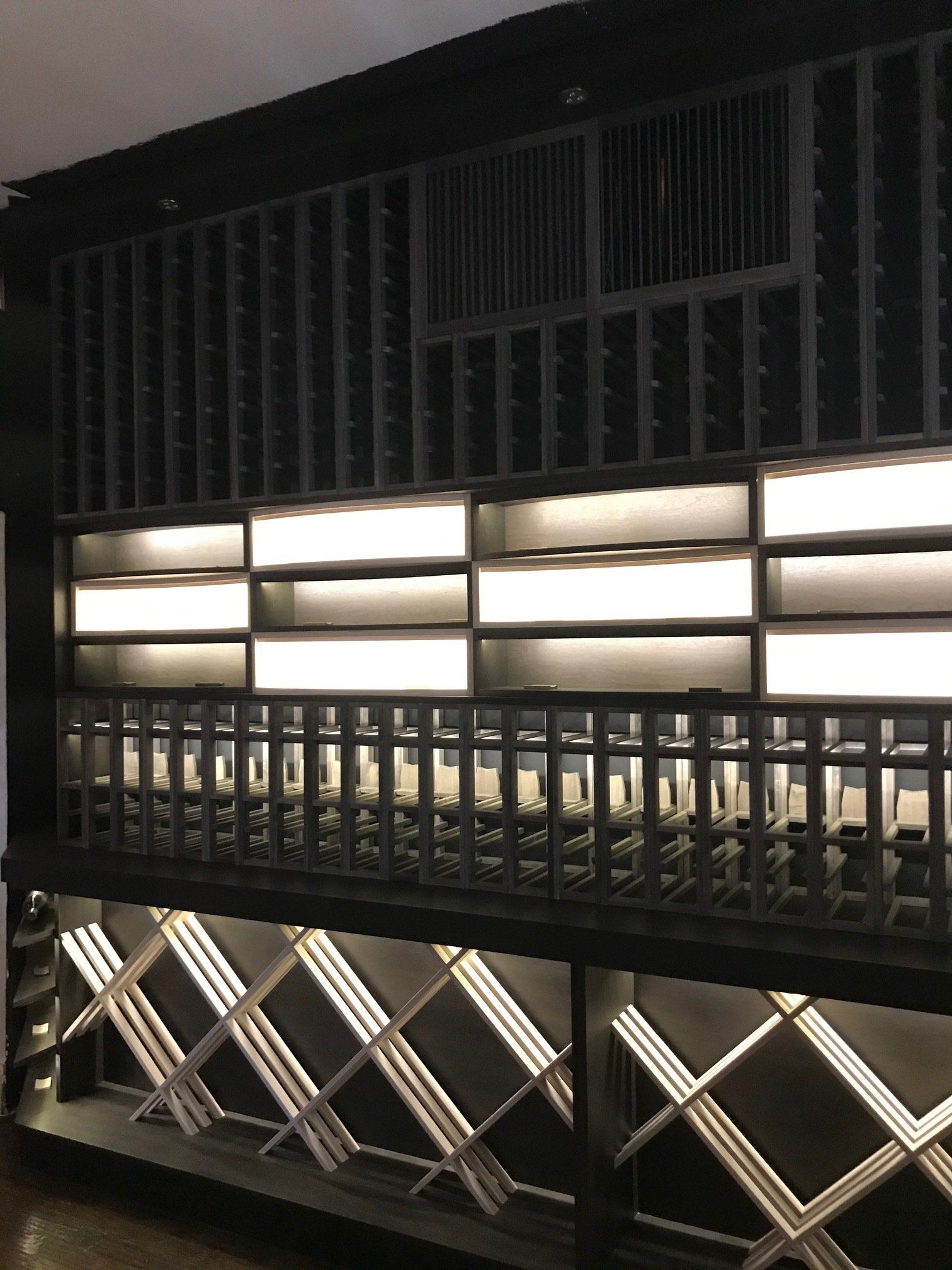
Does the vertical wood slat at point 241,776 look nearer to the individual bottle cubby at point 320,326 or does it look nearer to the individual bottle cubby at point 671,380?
the individual bottle cubby at point 320,326

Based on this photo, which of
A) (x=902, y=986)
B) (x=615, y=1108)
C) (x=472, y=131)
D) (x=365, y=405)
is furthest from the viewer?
(x=365, y=405)

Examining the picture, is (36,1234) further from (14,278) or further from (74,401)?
(14,278)

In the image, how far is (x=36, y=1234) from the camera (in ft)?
8.99

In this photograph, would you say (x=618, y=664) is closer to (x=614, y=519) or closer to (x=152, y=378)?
(x=614, y=519)

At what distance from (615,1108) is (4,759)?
2.40 metres

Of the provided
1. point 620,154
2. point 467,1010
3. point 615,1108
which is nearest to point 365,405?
point 620,154

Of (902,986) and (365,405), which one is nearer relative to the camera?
(902,986)

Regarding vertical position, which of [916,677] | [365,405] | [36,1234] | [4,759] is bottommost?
[36,1234]

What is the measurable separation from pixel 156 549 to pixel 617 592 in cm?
174

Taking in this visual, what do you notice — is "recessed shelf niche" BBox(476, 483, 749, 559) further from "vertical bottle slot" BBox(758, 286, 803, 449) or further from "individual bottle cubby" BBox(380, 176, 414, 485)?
"individual bottle cubby" BBox(380, 176, 414, 485)

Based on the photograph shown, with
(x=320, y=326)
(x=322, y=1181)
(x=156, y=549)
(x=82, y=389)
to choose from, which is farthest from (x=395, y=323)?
(x=322, y=1181)

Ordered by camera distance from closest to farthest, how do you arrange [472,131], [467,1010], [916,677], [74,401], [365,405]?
[916,677] → [472,131] → [467,1010] → [365,405] → [74,401]

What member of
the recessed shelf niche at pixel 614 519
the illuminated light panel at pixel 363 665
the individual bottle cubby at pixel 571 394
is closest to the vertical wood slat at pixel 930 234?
the recessed shelf niche at pixel 614 519

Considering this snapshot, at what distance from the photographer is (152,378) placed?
10.7ft
